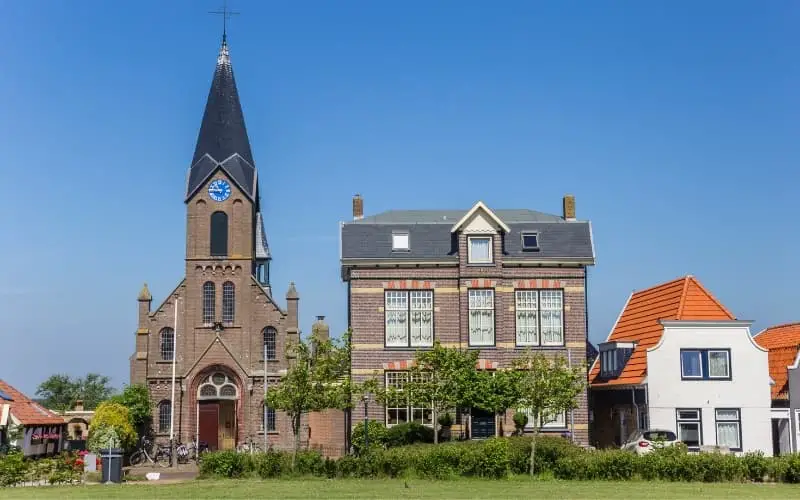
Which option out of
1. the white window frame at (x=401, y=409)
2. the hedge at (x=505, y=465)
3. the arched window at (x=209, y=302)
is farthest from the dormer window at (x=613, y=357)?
the arched window at (x=209, y=302)

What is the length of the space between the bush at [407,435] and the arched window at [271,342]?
13973 millimetres

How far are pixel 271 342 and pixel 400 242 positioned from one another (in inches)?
492

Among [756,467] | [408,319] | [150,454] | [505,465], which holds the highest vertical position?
[408,319]

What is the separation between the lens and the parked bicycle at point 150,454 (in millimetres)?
52562

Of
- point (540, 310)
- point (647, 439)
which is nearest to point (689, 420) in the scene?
point (647, 439)

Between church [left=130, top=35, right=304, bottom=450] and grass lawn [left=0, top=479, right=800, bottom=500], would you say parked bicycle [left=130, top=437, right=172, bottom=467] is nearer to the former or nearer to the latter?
church [left=130, top=35, right=304, bottom=450]

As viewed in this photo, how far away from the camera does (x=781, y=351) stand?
47.0 meters

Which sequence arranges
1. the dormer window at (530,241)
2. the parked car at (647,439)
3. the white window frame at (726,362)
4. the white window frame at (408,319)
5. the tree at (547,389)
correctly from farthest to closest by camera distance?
the dormer window at (530,241) → the white window frame at (408,319) → the white window frame at (726,362) → the parked car at (647,439) → the tree at (547,389)

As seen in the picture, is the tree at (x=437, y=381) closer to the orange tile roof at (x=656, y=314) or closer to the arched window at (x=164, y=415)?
the orange tile roof at (x=656, y=314)

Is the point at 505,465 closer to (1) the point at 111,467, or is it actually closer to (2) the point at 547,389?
(2) the point at 547,389

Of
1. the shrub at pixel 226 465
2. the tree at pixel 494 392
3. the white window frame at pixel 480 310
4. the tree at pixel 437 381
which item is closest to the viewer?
the shrub at pixel 226 465

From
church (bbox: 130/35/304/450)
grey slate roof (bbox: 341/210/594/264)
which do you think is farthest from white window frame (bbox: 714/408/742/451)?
church (bbox: 130/35/304/450)

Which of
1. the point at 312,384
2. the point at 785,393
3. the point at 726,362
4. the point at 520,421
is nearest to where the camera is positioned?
the point at 312,384

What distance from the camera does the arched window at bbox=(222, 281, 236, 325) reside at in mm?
56375
